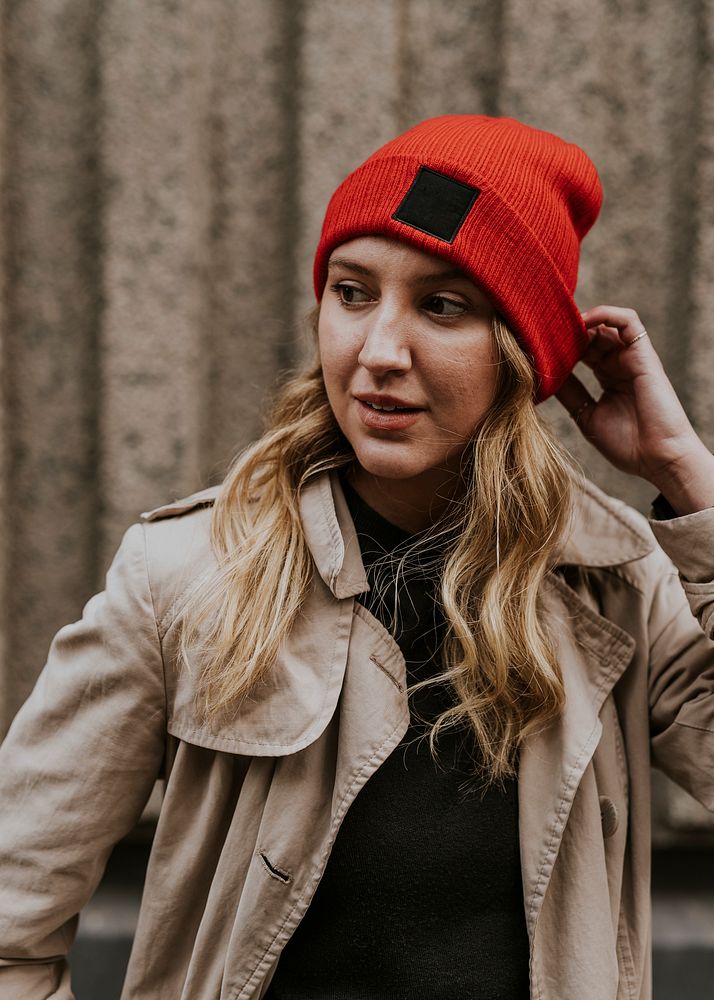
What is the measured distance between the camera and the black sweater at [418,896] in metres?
1.42

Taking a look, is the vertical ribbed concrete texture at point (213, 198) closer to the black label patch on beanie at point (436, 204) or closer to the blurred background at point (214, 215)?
the blurred background at point (214, 215)

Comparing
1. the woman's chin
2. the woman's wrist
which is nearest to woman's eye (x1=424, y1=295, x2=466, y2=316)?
the woman's chin

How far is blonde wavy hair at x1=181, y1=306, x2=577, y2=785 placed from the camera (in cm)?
140

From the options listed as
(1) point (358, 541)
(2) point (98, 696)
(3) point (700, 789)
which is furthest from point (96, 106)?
(3) point (700, 789)

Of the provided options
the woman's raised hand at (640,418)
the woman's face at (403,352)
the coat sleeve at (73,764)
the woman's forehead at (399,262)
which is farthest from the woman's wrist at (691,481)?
the coat sleeve at (73,764)

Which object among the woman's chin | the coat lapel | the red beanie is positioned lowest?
the coat lapel

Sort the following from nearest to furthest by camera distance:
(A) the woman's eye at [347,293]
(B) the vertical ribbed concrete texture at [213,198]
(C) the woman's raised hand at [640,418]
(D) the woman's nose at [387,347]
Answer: (D) the woman's nose at [387,347] < (A) the woman's eye at [347,293] < (C) the woman's raised hand at [640,418] < (B) the vertical ribbed concrete texture at [213,198]

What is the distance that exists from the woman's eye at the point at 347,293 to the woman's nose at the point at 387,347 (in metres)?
0.09

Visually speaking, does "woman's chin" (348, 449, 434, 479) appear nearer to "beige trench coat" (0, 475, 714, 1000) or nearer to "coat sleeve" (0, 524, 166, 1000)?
"beige trench coat" (0, 475, 714, 1000)

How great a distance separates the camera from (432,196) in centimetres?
141

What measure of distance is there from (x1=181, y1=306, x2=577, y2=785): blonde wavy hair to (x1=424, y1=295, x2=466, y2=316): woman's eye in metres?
0.06

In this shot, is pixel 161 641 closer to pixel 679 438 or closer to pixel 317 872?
pixel 317 872

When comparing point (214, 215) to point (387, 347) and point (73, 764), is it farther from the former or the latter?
point (73, 764)

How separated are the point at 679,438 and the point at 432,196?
603 millimetres
